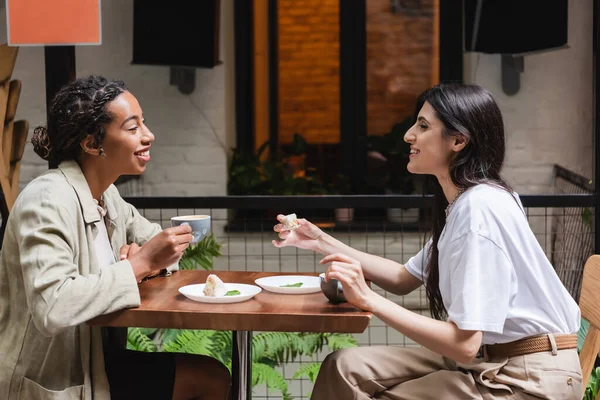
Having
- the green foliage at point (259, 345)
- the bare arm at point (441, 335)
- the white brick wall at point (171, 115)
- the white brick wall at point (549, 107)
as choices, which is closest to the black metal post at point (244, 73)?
the white brick wall at point (171, 115)

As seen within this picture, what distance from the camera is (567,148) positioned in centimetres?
534

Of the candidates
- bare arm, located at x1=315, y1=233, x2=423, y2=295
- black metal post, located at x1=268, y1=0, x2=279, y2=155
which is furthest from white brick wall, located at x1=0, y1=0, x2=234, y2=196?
bare arm, located at x1=315, y1=233, x2=423, y2=295

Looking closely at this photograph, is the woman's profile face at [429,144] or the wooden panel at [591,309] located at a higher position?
the woman's profile face at [429,144]

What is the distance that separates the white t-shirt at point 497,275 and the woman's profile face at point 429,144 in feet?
0.43

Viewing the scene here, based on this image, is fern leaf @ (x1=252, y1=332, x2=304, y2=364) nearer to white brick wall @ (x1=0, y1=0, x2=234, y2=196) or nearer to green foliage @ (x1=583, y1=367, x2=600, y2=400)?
green foliage @ (x1=583, y1=367, x2=600, y2=400)

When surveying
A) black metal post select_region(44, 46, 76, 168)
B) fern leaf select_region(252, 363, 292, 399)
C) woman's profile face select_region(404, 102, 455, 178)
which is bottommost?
fern leaf select_region(252, 363, 292, 399)

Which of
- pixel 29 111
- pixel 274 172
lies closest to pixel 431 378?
pixel 274 172

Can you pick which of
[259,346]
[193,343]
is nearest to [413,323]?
[193,343]

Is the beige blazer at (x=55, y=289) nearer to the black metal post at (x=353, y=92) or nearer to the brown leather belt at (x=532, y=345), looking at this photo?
the brown leather belt at (x=532, y=345)

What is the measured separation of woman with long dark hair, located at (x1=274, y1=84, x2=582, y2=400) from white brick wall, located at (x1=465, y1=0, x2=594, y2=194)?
10.8 feet

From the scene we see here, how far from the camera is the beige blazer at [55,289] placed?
1924mm

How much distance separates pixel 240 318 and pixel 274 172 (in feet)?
11.9

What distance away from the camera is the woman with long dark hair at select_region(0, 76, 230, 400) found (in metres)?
1.93

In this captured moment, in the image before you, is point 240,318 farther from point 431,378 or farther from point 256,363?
point 256,363
